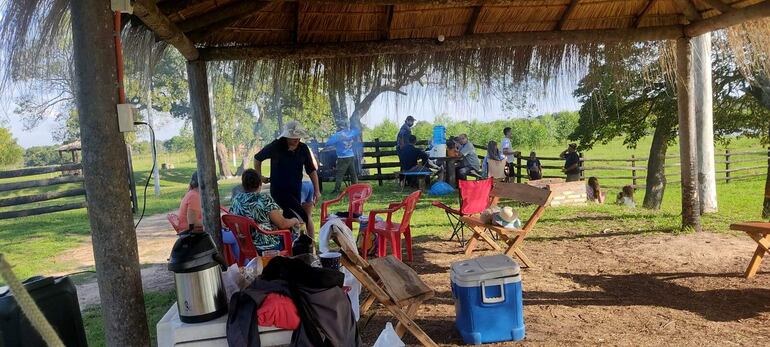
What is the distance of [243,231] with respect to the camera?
15.4 ft

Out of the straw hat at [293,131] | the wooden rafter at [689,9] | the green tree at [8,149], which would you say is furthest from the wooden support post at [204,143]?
the green tree at [8,149]

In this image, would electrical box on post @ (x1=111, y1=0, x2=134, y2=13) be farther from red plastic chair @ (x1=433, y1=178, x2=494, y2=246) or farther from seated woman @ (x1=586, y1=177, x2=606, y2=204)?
seated woman @ (x1=586, y1=177, x2=606, y2=204)

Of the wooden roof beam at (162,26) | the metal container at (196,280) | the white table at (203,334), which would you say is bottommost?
the white table at (203,334)

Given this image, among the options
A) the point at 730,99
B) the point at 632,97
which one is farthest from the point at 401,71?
the point at 730,99

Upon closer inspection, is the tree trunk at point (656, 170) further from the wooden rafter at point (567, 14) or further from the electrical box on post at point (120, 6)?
the electrical box on post at point (120, 6)

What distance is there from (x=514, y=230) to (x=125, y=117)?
12.6 feet

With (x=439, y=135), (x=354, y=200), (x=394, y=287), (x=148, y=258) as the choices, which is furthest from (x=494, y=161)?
(x=394, y=287)

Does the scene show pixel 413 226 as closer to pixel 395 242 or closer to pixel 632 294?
pixel 395 242

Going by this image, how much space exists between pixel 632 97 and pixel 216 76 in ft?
35.4

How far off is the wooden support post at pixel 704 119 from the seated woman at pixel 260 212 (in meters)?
7.13

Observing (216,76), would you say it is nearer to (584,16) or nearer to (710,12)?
(584,16)

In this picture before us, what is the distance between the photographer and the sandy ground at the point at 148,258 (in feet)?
18.4

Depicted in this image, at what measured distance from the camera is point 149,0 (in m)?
3.36

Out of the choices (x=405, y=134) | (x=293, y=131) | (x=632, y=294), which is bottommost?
(x=632, y=294)
